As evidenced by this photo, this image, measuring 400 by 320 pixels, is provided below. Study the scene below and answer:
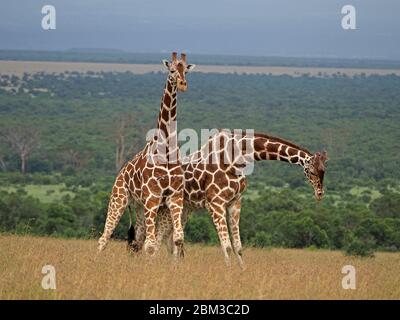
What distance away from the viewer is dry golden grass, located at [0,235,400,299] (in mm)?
9062

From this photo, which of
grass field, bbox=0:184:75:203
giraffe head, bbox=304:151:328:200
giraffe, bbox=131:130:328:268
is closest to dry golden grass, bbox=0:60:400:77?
grass field, bbox=0:184:75:203

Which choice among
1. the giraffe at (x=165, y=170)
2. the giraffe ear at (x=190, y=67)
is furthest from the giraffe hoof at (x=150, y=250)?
the giraffe ear at (x=190, y=67)

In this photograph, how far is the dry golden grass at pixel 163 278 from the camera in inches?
357

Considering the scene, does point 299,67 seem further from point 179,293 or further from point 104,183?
point 179,293

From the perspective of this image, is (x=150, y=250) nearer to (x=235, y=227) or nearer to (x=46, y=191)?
(x=235, y=227)

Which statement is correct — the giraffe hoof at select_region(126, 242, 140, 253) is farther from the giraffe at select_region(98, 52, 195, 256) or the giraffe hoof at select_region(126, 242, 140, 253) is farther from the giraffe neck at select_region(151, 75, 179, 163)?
the giraffe neck at select_region(151, 75, 179, 163)

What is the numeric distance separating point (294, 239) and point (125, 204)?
13.4m

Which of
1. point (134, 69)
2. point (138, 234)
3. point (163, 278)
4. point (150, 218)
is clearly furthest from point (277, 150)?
point (134, 69)

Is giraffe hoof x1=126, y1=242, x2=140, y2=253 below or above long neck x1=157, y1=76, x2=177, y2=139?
below

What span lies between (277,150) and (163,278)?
8.10 feet

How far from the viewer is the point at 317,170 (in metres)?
11.0

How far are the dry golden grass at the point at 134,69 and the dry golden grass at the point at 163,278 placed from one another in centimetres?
11103

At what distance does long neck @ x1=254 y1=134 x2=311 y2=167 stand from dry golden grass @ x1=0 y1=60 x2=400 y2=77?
111 m

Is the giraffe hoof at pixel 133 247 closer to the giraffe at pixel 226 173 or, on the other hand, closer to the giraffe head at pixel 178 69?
the giraffe at pixel 226 173
